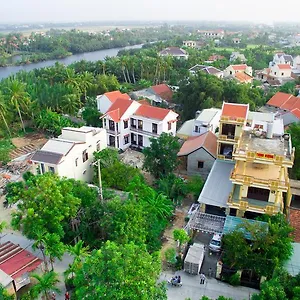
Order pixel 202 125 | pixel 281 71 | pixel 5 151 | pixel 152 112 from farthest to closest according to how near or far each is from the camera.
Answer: pixel 281 71
pixel 152 112
pixel 202 125
pixel 5 151

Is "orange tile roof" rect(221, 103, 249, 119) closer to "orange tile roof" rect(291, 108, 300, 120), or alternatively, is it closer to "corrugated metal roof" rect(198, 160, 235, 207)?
"corrugated metal roof" rect(198, 160, 235, 207)

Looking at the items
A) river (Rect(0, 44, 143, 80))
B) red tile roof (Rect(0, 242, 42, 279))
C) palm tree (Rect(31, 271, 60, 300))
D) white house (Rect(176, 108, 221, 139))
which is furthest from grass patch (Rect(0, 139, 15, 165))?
river (Rect(0, 44, 143, 80))

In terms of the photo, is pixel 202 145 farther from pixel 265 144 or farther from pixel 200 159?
pixel 265 144

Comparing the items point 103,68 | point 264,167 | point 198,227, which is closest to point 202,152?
point 264,167

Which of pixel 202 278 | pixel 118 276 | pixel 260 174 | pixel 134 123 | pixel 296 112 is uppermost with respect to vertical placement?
pixel 118 276

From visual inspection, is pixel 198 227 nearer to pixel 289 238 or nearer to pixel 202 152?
pixel 289 238

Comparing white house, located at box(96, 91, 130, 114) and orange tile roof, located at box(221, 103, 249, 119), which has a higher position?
orange tile roof, located at box(221, 103, 249, 119)

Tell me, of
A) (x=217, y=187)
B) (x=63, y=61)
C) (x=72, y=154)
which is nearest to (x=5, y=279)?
(x=72, y=154)
